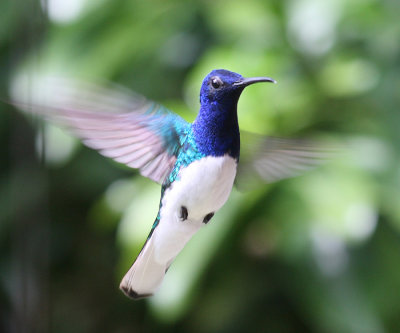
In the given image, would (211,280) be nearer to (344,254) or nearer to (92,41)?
(344,254)

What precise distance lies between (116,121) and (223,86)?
1.9 inches

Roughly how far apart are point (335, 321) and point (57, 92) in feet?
3.73

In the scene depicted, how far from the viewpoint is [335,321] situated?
1.25 meters

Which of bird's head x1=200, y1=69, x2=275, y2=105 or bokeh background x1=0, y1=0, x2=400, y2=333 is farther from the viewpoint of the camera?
bokeh background x1=0, y1=0, x2=400, y2=333

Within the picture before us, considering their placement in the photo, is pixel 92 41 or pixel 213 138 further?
pixel 92 41

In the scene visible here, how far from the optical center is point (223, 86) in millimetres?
219

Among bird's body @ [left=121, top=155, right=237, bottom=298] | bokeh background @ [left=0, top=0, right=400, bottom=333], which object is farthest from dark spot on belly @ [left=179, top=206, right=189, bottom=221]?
bokeh background @ [left=0, top=0, right=400, bottom=333]

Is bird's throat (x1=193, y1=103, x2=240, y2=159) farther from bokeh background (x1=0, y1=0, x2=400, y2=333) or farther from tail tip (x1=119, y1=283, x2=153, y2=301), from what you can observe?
bokeh background (x1=0, y1=0, x2=400, y2=333)

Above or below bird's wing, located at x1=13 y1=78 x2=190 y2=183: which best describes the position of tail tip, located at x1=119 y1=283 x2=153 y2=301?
below

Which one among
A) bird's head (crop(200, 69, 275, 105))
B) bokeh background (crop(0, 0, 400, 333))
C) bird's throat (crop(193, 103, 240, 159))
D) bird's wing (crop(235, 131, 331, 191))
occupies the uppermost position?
bird's head (crop(200, 69, 275, 105))

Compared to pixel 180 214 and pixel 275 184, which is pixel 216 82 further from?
pixel 275 184

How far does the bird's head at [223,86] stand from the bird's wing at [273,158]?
2.4 inches

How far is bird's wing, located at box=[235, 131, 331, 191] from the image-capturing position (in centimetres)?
30

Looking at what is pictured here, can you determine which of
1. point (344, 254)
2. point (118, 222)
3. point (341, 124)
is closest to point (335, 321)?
point (344, 254)
